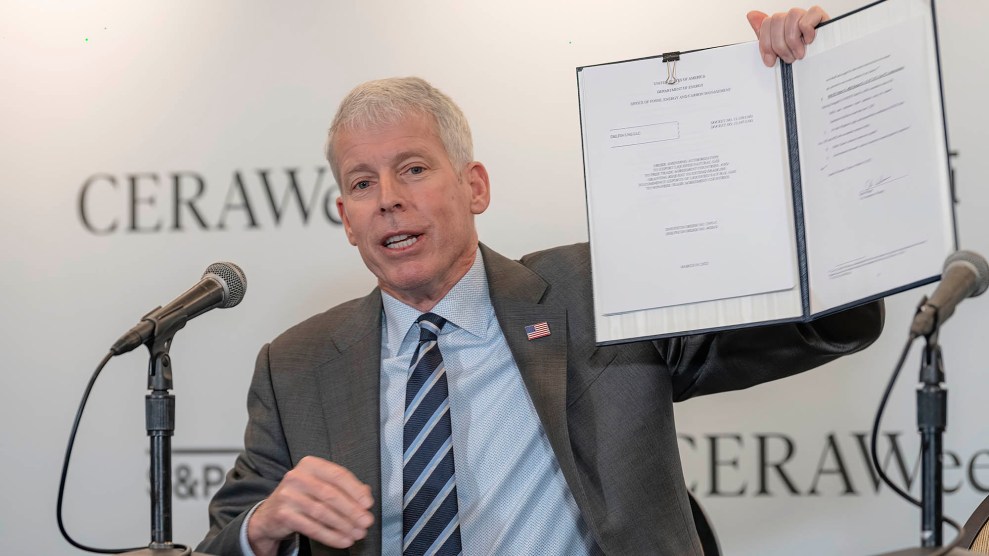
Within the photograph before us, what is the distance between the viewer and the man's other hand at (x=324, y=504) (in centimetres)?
184

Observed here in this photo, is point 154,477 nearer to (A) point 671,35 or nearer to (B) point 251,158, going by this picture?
(B) point 251,158

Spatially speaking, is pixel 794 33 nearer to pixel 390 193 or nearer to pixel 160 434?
pixel 390 193

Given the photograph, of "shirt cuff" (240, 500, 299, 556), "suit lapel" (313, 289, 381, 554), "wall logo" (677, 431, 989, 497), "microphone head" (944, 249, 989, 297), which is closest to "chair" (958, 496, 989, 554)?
"wall logo" (677, 431, 989, 497)

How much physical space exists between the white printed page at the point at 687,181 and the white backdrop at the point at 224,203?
→ 124 cm

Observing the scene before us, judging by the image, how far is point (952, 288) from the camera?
139 cm

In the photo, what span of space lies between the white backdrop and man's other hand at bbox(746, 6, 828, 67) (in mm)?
1340

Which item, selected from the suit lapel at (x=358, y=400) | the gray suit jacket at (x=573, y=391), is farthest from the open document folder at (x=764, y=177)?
the suit lapel at (x=358, y=400)

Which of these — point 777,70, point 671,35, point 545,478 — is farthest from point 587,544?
point 671,35

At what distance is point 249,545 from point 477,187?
3.29 ft

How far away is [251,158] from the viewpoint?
333cm

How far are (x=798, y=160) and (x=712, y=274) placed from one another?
0.82ft

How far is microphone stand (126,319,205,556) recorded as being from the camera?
1.72 m

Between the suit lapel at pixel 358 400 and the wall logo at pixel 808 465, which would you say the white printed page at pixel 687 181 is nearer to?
the suit lapel at pixel 358 400

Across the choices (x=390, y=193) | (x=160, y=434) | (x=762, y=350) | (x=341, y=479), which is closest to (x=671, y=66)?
(x=762, y=350)
